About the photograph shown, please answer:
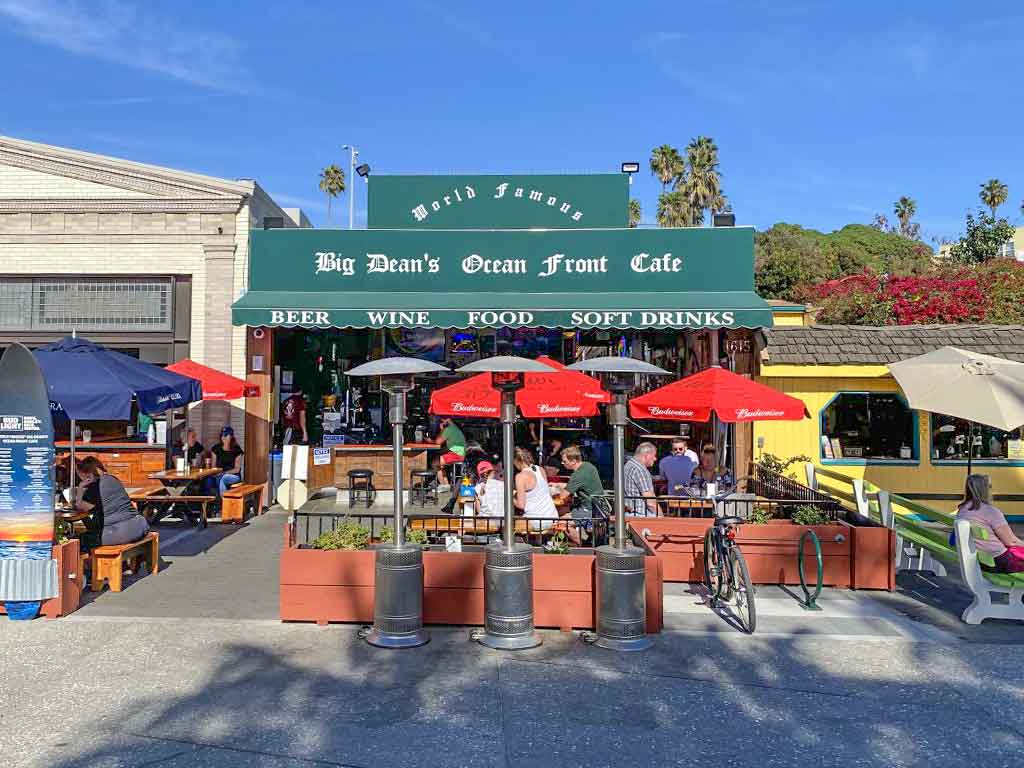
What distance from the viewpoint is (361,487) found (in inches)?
571

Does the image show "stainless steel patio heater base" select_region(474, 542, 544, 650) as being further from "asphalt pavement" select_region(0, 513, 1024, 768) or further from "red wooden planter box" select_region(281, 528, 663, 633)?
"red wooden planter box" select_region(281, 528, 663, 633)

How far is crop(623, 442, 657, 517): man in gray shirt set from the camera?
10492 millimetres

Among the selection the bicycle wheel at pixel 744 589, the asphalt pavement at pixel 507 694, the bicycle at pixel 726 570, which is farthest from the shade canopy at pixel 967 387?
the bicycle wheel at pixel 744 589

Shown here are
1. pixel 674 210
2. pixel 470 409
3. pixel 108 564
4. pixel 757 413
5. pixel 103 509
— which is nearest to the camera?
pixel 108 564

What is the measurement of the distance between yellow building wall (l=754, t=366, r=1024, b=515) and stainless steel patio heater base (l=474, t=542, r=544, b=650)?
8.16m

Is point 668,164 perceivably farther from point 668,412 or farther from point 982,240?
point 668,412

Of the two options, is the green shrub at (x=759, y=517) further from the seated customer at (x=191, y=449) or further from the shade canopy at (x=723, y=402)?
the seated customer at (x=191, y=449)

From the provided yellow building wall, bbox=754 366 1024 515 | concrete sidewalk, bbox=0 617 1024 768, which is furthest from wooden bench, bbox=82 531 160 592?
yellow building wall, bbox=754 366 1024 515

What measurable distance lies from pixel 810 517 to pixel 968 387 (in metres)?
3.06

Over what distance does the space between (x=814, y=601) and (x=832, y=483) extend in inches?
245

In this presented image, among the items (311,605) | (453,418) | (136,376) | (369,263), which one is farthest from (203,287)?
(311,605)

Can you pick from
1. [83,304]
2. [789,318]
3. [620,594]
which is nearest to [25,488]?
[620,594]

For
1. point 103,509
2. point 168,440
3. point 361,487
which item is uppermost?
point 168,440

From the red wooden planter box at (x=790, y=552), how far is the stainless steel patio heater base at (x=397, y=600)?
324cm
